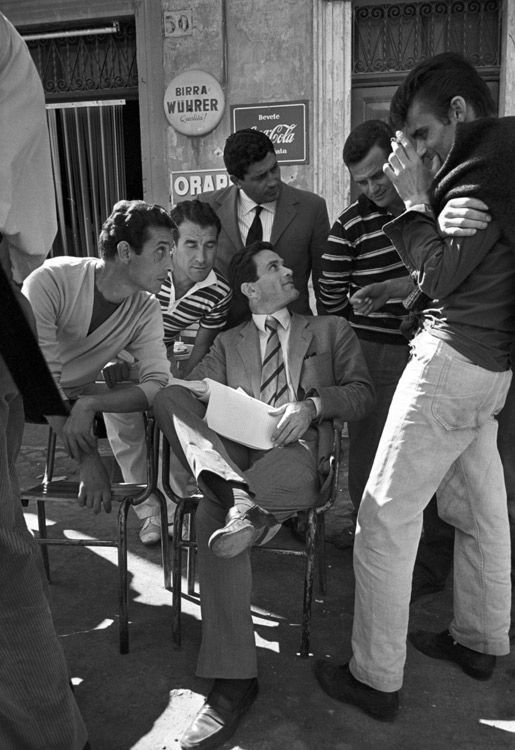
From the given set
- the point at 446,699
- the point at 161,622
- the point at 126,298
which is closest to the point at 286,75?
the point at 126,298

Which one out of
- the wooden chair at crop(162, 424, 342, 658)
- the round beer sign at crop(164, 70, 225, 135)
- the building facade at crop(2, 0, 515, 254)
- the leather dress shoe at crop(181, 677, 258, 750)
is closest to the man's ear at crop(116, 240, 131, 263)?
the wooden chair at crop(162, 424, 342, 658)

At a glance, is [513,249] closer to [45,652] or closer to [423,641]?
[423,641]

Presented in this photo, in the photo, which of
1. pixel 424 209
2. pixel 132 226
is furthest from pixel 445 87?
pixel 132 226

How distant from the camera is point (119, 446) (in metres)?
3.77

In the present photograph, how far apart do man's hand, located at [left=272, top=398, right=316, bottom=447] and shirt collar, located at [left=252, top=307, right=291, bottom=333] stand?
0.48 metres

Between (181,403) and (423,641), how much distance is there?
4.42 ft

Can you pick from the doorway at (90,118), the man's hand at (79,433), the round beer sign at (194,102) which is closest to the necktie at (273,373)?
the man's hand at (79,433)

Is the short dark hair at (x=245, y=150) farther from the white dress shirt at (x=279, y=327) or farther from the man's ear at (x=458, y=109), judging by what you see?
the man's ear at (x=458, y=109)

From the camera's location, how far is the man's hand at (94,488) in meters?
2.84

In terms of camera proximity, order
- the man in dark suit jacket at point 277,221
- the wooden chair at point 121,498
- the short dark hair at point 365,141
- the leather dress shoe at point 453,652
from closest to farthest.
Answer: the leather dress shoe at point 453,652
the wooden chair at point 121,498
the short dark hair at point 365,141
the man in dark suit jacket at point 277,221

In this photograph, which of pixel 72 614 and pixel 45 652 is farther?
pixel 72 614

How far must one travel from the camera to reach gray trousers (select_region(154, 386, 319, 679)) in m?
2.45

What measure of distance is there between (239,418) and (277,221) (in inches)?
58.2

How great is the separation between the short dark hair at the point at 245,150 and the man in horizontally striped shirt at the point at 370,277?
57 centimetres
